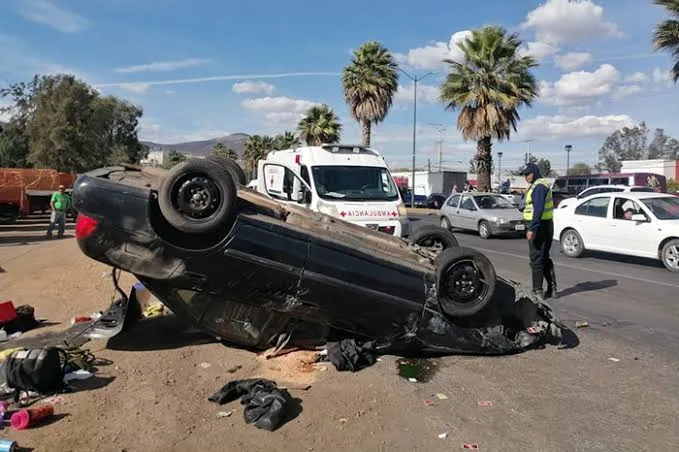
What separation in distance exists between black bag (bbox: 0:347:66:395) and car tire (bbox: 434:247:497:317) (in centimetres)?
314

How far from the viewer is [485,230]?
18938 mm

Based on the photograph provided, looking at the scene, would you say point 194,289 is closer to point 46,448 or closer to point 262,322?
point 262,322

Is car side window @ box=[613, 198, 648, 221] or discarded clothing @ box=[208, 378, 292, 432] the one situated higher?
car side window @ box=[613, 198, 648, 221]

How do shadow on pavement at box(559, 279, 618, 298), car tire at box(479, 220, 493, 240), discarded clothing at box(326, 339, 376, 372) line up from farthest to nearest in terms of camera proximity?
car tire at box(479, 220, 493, 240), shadow on pavement at box(559, 279, 618, 298), discarded clothing at box(326, 339, 376, 372)

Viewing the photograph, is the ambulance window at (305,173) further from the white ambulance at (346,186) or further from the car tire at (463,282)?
the car tire at (463,282)

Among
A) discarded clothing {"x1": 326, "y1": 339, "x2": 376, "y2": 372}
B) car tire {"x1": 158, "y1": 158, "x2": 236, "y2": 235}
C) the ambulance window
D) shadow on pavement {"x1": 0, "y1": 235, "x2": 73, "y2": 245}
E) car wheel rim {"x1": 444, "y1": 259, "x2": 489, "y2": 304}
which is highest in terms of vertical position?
the ambulance window

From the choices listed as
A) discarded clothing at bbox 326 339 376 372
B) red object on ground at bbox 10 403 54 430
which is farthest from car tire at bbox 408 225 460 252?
red object on ground at bbox 10 403 54 430

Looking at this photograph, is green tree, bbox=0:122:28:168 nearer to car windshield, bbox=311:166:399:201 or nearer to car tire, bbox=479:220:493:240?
car tire, bbox=479:220:493:240

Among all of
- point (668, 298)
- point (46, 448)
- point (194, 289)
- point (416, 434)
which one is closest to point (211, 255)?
point (194, 289)

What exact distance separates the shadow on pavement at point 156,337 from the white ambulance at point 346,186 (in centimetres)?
432

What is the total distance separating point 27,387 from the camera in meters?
4.25

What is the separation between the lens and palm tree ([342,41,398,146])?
120ft

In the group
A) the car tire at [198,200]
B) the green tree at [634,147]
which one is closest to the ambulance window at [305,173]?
the car tire at [198,200]

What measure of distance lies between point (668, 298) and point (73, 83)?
44.2m
